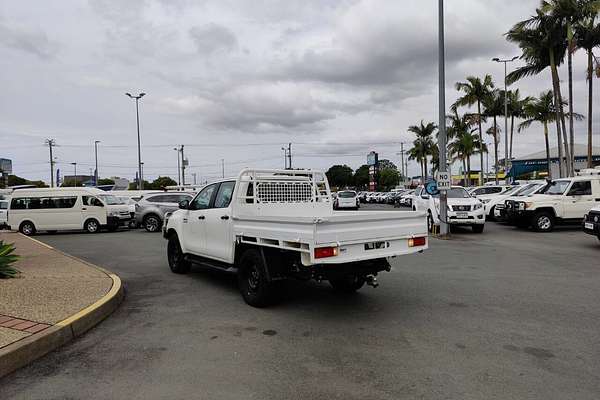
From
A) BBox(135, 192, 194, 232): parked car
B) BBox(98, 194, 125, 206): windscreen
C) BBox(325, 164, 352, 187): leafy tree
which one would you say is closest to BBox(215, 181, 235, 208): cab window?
BBox(135, 192, 194, 232): parked car

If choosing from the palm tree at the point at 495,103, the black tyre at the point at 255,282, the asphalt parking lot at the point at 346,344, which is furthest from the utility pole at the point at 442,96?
the palm tree at the point at 495,103

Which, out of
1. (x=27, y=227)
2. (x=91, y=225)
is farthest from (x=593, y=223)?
(x=27, y=227)

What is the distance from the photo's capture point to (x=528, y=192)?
60.8 feet

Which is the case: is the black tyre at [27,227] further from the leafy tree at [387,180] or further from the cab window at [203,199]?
the leafy tree at [387,180]

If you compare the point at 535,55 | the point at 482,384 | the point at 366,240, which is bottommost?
the point at 482,384

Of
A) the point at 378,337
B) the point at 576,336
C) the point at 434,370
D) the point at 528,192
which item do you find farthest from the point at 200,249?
the point at 528,192

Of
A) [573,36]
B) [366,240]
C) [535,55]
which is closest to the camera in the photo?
[366,240]

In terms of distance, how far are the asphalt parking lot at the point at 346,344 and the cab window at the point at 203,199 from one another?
4.55ft

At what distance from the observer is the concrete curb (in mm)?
4266

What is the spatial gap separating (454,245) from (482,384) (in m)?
9.99

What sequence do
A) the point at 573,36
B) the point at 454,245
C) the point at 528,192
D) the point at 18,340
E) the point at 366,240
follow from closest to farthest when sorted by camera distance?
the point at 18,340 < the point at 366,240 < the point at 454,245 < the point at 528,192 < the point at 573,36

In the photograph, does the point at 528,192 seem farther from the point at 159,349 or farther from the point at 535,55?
the point at 159,349

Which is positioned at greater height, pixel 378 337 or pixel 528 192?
pixel 528 192

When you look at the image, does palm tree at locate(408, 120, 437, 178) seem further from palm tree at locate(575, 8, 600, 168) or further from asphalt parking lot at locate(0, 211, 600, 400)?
asphalt parking lot at locate(0, 211, 600, 400)
